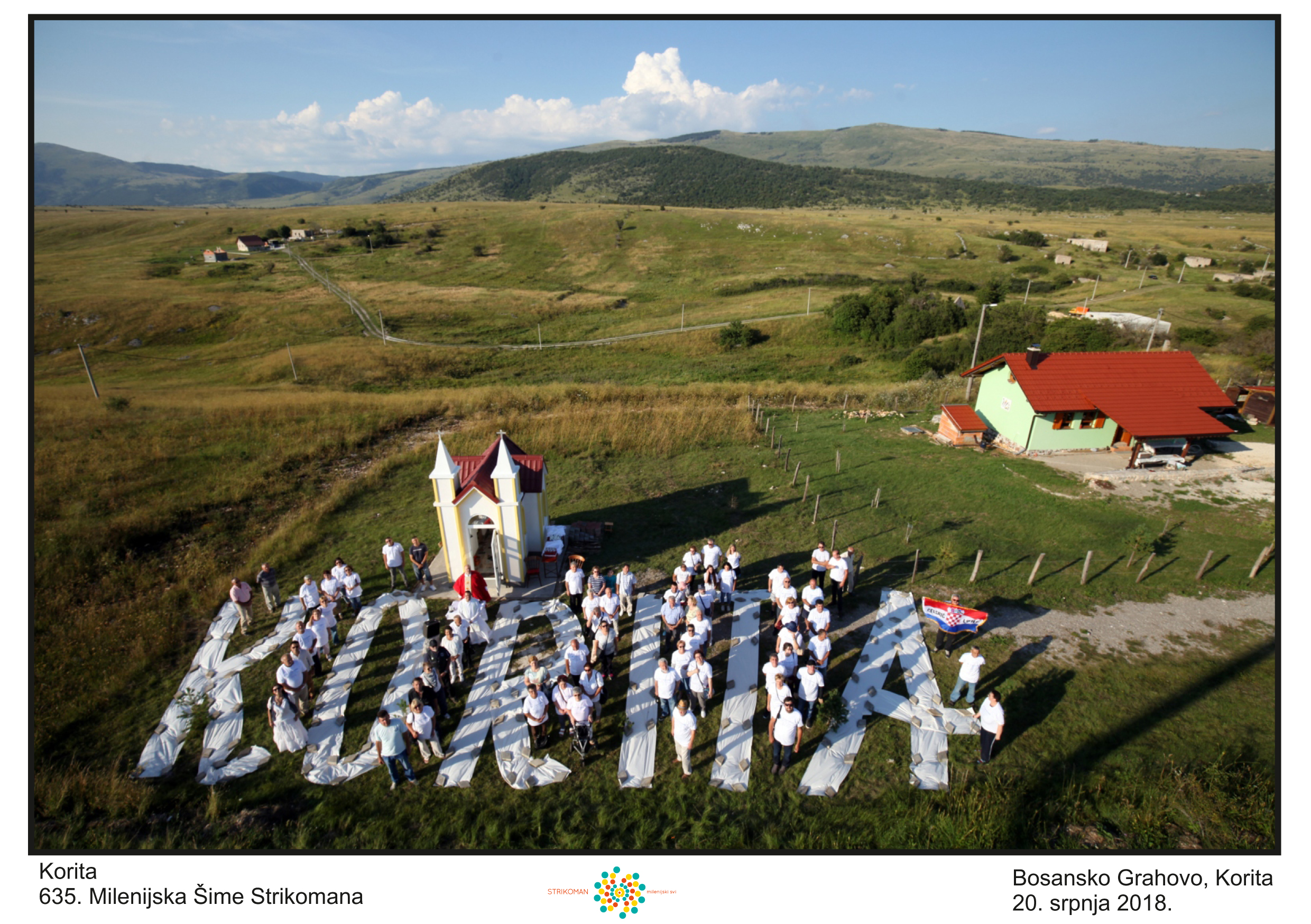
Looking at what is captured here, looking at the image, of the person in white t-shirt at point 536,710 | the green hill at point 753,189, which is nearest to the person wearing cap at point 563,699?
the person in white t-shirt at point 536,710

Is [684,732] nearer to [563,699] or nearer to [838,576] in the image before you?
[563,699]

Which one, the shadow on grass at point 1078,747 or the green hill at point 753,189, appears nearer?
the shadow on grass at point 1078,747

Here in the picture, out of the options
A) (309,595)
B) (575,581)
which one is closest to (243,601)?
(309,595)

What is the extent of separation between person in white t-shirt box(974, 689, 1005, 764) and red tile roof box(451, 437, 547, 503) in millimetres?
10281

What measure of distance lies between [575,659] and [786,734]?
386cm

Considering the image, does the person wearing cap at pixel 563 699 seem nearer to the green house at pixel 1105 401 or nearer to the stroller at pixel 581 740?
the stroller at pixel 581 740

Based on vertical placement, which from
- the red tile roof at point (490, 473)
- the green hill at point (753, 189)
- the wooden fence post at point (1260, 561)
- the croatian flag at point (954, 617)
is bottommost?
the croatian flag at point (954, 617)

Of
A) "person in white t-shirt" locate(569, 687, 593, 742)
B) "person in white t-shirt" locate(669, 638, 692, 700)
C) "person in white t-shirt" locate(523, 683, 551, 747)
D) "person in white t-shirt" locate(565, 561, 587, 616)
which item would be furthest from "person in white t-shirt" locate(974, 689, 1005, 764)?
"person in white t-shirt" locate(565, 561, 587, 616)

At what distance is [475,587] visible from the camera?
40.3ft

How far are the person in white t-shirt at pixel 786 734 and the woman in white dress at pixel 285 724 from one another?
306 inches

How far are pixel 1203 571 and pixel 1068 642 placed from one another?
5.54 meters

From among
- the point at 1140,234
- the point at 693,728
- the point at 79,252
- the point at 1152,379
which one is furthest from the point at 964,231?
the point at 79,252

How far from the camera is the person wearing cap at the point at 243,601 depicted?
1227cm
